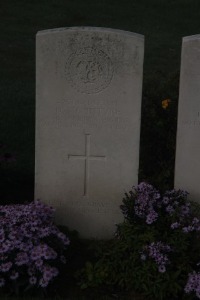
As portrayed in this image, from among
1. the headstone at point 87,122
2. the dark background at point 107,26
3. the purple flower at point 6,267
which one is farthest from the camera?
the dark background at point 107,26

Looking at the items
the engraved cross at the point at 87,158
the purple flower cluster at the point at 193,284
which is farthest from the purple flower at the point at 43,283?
the engraved cross at the point at 87,158

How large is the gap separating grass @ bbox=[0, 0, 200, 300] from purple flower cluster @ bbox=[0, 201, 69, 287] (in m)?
0.49

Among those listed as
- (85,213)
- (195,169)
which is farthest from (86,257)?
(195,169)

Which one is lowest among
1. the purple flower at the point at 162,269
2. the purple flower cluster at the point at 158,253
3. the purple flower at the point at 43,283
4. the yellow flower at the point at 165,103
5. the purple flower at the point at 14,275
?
the purple flower at the point at 43,283

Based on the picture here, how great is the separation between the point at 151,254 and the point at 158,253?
0.18ft

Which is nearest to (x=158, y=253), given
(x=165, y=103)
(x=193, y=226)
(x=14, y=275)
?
(x=193, y=226)

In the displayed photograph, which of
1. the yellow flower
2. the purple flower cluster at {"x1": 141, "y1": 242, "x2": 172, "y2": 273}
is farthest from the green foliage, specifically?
the yellow flower

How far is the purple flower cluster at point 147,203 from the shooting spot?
177 inches

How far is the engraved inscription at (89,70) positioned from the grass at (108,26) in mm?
1253

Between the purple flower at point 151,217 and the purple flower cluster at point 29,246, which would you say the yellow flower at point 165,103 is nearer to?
the purple flower at point 151,217

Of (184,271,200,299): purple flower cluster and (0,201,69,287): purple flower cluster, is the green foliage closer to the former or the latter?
(184,271,200,299): purple flower cluster

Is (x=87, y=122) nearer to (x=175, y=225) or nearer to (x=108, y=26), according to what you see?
(x=175, y=225)

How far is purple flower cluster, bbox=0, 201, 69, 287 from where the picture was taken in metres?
4.16

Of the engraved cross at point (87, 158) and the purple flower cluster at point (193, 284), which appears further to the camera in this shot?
the engraved cross at point (87, 158)
